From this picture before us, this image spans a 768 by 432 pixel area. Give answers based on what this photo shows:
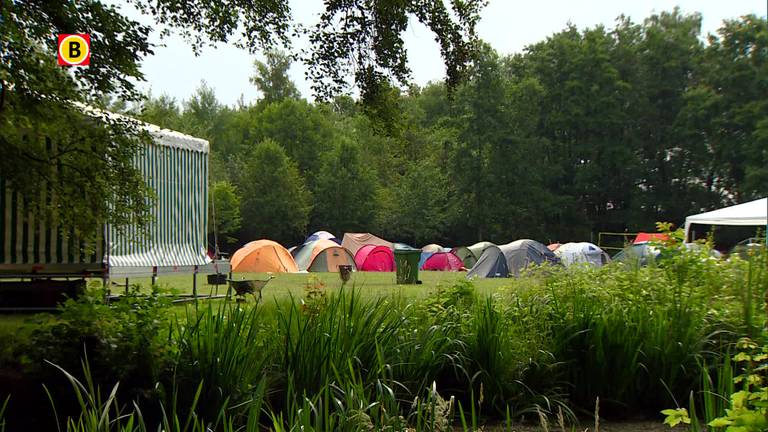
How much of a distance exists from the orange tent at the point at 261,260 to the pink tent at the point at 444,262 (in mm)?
5685

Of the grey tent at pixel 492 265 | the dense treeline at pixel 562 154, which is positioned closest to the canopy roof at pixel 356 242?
the grey tent at pixel 492 265

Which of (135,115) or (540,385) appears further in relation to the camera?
(135,115)

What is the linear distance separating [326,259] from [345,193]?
18.4 metres

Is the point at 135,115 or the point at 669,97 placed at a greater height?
the point at 669,97

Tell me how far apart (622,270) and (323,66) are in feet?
10.5

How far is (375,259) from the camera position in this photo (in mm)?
26766

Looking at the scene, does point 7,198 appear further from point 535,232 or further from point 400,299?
point 535,232

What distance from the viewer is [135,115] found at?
6555 mm

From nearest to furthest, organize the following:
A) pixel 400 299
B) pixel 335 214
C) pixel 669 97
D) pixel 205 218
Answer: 1. pixel 400 299
2. pixel 205 218
3. pixel 669 97
4. pixel 335 214

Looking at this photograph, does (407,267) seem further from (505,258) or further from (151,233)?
(151,233)

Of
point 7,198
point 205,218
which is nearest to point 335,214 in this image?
point 205,218

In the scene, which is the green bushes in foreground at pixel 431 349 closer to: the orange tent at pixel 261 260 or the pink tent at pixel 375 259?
the orange tent at pixel 261 260

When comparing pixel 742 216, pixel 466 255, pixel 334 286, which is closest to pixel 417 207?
pixel 466 255

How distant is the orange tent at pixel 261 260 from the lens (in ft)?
80.9
